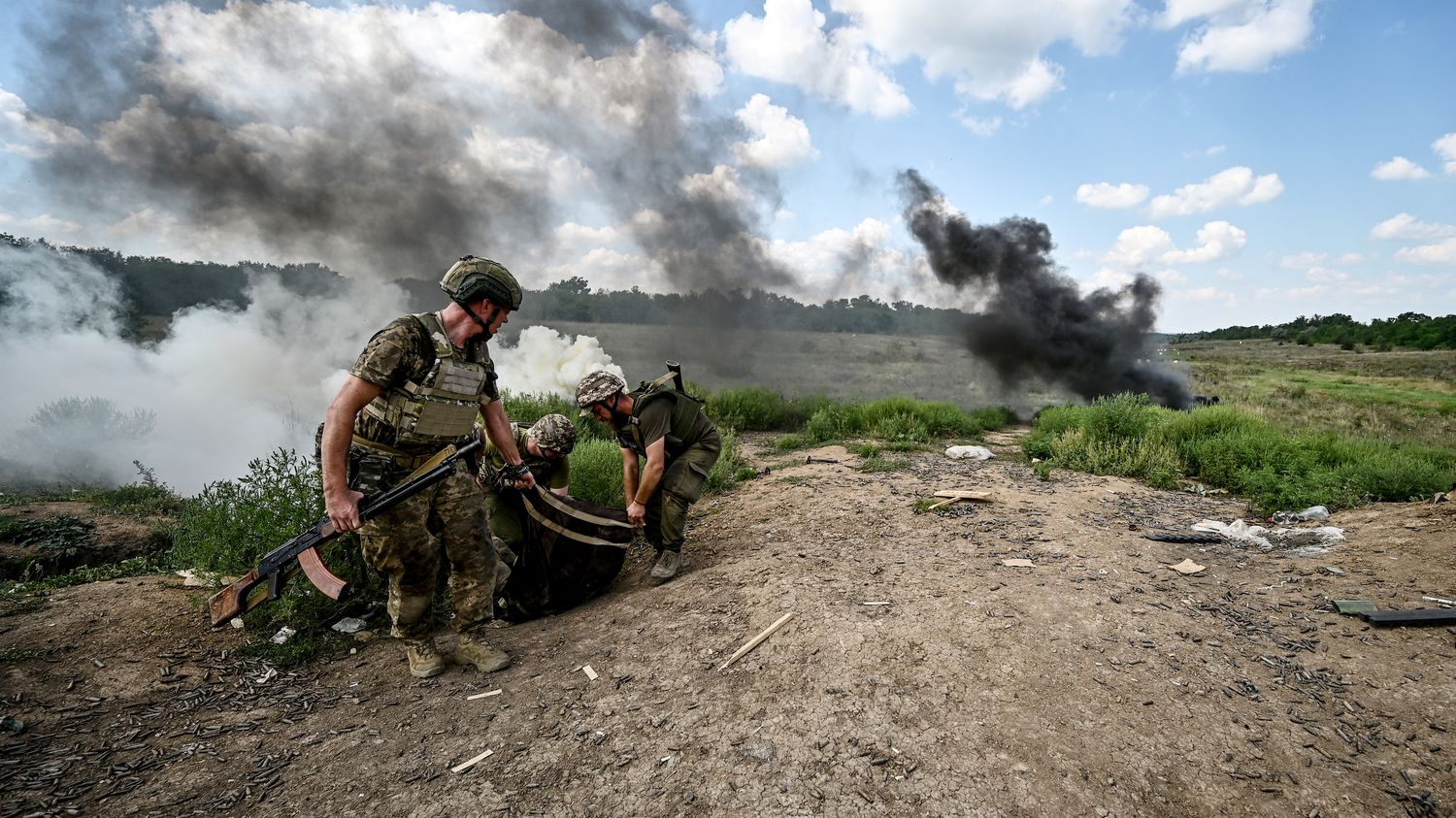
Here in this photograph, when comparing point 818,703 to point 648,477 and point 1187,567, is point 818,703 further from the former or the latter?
point 1187,567

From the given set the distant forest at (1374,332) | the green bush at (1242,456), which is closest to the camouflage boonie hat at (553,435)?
the green bush at (1242,456)

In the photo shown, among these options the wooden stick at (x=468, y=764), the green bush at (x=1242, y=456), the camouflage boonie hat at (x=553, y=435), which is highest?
the camouflage boonie hat at (x=553, y=435)

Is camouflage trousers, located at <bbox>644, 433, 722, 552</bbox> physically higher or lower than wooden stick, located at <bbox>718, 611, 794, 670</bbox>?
higher

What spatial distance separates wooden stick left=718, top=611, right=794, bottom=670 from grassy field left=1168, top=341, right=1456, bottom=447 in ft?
38.3

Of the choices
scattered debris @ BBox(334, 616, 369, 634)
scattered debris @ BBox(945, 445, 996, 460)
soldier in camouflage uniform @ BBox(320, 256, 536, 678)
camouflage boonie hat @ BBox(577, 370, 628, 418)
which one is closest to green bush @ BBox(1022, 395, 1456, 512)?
scattered debris @ BBox(945, 445, 996, 460)

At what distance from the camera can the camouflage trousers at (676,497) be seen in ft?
16.0

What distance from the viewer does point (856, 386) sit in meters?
20.6

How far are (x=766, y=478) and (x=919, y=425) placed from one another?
4711 millimetres

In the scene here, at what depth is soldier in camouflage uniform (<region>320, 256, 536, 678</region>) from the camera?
9.68 ft

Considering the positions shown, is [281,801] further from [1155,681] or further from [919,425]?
[919,425]

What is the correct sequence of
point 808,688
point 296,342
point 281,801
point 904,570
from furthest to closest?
point 296,342 < point 904,570 < point 808,688 < point 281,801

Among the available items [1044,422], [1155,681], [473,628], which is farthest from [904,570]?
[1044,422]

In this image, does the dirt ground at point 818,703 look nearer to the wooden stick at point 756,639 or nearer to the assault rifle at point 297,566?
the wooden stick at point 756,639

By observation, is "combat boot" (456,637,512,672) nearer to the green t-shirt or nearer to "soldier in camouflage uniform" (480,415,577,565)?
"soldier in camouflage uniform" (480,415,577,565)
